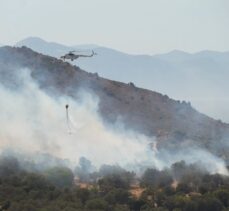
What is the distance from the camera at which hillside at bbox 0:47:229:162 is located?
383 ft

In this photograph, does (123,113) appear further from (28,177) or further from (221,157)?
(28,177)

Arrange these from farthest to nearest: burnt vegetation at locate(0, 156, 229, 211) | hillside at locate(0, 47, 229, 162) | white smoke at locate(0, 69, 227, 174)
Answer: hillside at locate(0, 47, 229, 162) < white smoke at locate(0, 69, 227, 174) < burnt vegetation at locate(0, 156, 229, 211)

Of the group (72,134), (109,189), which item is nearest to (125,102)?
(72,134)

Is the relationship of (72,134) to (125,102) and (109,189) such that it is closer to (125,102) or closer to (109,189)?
(125,102)

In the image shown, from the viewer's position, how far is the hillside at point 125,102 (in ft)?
383

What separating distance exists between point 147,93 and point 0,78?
1361 inches

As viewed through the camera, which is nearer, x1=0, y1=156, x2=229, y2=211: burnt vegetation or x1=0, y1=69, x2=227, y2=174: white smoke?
x1=0, y1=156, x2=229, y2=211: burnt vegetation

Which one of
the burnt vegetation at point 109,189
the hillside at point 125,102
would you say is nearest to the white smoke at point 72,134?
the hillside at point 125,102

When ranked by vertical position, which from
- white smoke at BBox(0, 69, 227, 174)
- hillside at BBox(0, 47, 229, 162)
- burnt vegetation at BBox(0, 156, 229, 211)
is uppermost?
hillside at BBox(0, 47, 229, 162)

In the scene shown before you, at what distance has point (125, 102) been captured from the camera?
4968 inches

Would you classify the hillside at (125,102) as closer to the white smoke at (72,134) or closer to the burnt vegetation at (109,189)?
the white smoke at (72,134)

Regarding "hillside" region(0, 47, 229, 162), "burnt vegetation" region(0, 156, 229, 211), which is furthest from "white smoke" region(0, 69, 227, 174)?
"burnt vegetation" region(0, 156, 229, 211)

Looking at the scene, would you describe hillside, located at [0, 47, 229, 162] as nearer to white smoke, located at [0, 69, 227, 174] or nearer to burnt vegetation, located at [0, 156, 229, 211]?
white smoke, located at [0, 69, 227, 174]

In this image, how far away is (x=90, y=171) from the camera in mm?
81438
